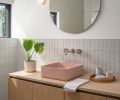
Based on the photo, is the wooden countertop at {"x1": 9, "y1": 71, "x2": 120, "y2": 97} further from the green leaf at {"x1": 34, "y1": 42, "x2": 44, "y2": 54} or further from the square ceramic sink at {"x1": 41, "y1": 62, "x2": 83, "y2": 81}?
the green leaf at {"x1": 34, "y1": 42, "x2": 44, "y2": 54}

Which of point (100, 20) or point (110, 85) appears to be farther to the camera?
point (100, 20)

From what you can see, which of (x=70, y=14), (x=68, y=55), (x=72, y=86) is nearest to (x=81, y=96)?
(x=72, y=86)

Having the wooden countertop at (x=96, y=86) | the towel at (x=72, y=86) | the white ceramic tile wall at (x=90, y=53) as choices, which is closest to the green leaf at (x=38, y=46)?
the white ceramic tile wall at (x=90, y=53)

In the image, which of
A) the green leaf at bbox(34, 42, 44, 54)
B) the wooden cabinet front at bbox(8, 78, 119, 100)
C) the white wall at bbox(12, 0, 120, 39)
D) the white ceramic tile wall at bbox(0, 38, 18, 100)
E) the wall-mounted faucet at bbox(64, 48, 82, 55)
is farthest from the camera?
the white ceramic tile wall at bbox(0, 38, 18, 100)

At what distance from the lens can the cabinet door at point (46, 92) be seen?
1865 millimetres

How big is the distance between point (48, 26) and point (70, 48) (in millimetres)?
477

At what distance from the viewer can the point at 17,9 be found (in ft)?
9.65

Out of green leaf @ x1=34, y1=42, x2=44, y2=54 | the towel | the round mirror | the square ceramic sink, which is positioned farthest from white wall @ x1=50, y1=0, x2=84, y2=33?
the towel

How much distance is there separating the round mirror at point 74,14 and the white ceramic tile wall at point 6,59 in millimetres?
819

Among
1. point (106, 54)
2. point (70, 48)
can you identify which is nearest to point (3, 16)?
point (70, 48)

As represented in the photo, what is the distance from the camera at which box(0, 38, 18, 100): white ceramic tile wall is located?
274cm

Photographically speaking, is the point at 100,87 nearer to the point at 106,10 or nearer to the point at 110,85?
the point at 110,85

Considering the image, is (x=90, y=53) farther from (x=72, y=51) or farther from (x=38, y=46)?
(x=38, y=46)

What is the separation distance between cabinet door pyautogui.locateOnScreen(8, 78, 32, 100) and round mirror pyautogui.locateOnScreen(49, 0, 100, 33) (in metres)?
0.86
